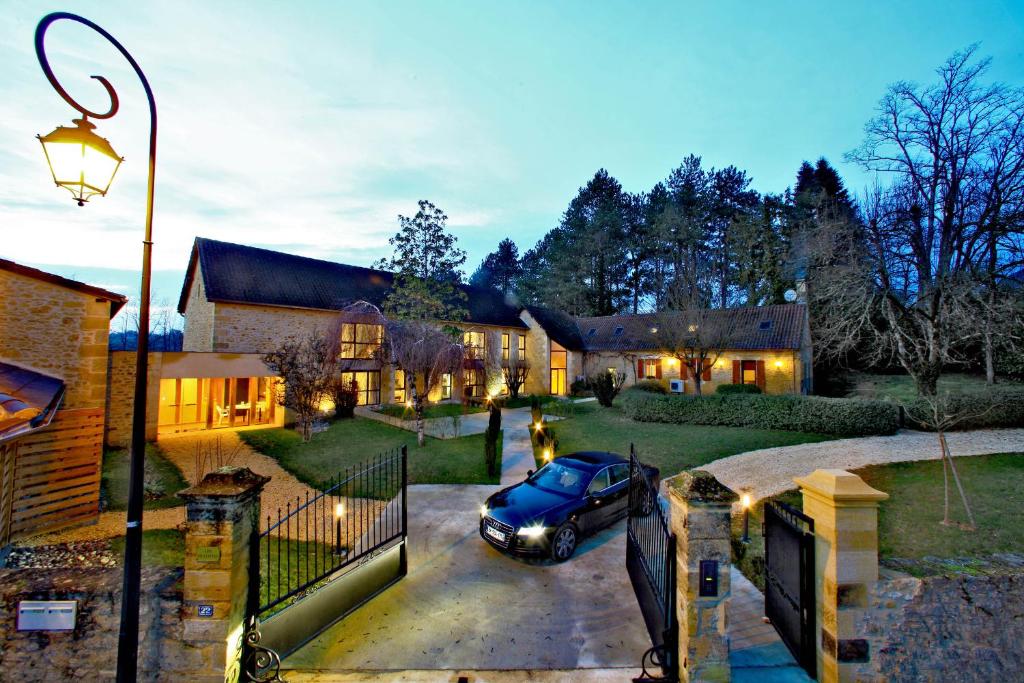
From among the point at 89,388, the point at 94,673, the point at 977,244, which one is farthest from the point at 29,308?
the point at 977,244

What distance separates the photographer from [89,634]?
3.68 metres

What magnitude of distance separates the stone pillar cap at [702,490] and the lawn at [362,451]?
7142 mm

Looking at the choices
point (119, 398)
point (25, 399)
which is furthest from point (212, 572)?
point (119, 398)

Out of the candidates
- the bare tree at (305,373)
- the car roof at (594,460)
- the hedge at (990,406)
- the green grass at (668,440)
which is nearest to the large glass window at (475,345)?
the green grass at (668,440)

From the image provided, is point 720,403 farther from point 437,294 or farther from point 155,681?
point 155,681

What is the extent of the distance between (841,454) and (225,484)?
1454cm

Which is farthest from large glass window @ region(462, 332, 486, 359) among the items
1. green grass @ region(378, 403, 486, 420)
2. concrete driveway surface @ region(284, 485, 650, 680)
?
concrete driveway surface @ region(284, 485, 650, 680)

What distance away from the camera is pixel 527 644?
15.1ft

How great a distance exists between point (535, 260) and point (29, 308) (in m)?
46.1

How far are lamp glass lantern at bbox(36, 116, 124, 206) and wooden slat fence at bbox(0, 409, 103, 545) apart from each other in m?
6.49

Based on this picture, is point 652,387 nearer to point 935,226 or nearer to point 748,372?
point 748,372

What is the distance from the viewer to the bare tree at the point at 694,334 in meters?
19.4

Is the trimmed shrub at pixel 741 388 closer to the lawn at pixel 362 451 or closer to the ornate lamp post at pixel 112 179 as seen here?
the lawn at pixel 362 451

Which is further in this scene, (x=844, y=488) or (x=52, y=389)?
(x=52, y=389)
